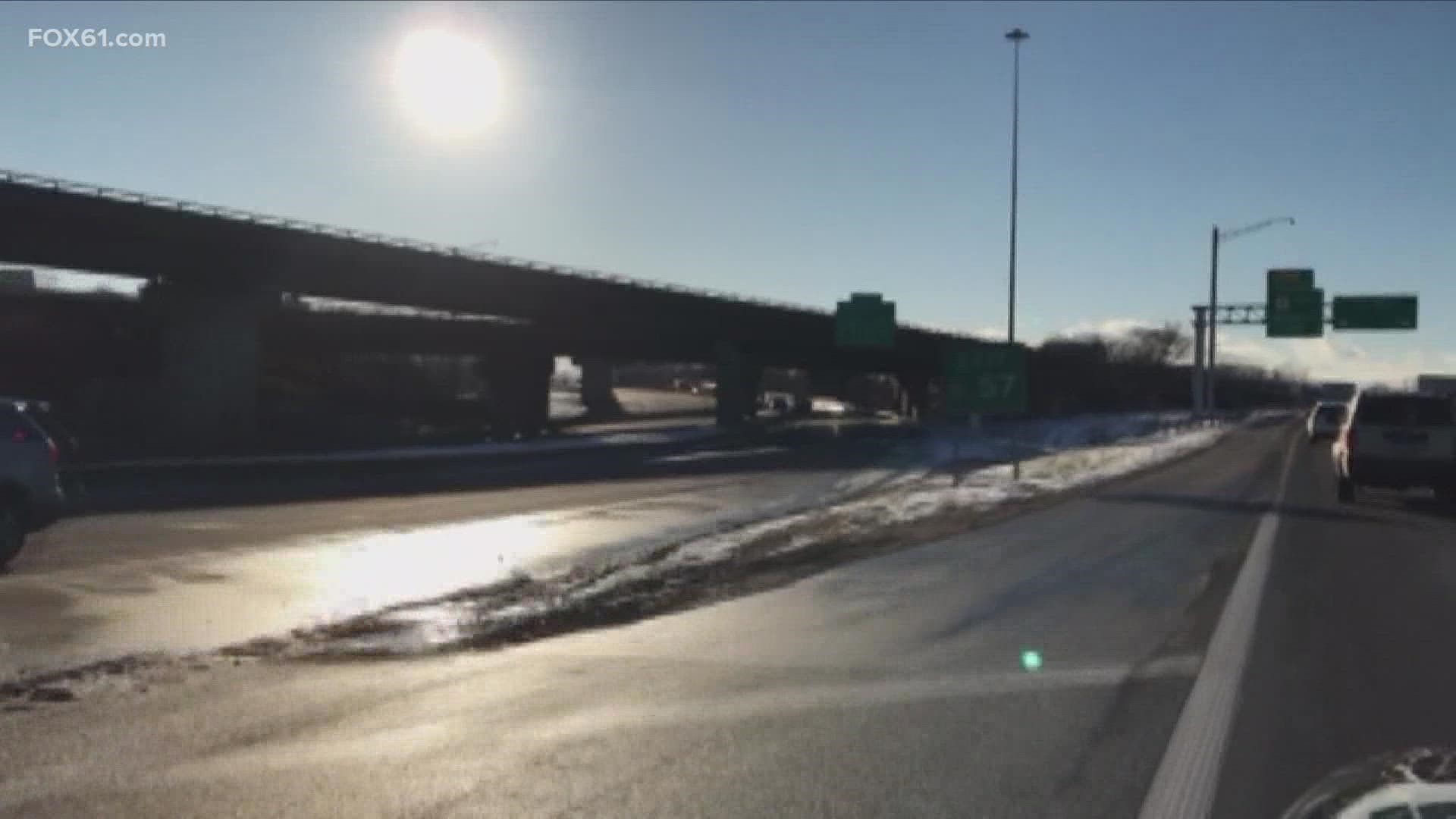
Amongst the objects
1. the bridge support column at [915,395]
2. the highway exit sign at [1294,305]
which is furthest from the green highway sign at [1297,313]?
the bridge support column at [915,395]

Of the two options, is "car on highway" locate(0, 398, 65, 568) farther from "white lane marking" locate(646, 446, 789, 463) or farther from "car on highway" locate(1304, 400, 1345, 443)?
"car on highway" locate(1304, 400, 1345, 443)

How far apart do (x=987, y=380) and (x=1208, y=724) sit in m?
29.3

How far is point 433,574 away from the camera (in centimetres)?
1688

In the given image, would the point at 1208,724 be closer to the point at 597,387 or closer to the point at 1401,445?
the point at 1401,445

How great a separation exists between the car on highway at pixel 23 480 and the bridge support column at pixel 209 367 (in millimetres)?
35474

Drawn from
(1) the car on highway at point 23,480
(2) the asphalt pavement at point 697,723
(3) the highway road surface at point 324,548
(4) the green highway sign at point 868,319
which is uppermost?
(4) the green highway sign at point 868,319

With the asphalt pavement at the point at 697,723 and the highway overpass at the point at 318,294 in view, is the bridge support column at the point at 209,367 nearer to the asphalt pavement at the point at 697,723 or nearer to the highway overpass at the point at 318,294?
the highway overpass at the point at 318,294

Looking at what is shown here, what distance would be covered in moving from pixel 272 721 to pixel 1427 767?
613 cm

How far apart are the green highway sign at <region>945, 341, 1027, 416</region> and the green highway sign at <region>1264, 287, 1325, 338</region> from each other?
129ft

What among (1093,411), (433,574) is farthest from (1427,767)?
(1093,411)

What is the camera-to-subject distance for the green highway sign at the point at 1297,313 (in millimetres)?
71500

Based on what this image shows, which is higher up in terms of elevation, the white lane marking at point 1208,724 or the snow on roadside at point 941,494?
the white lane marking at point 1208,724

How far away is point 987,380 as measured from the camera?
37.5m

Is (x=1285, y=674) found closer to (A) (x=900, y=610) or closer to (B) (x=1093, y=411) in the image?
(A) (x=900, y=610)
